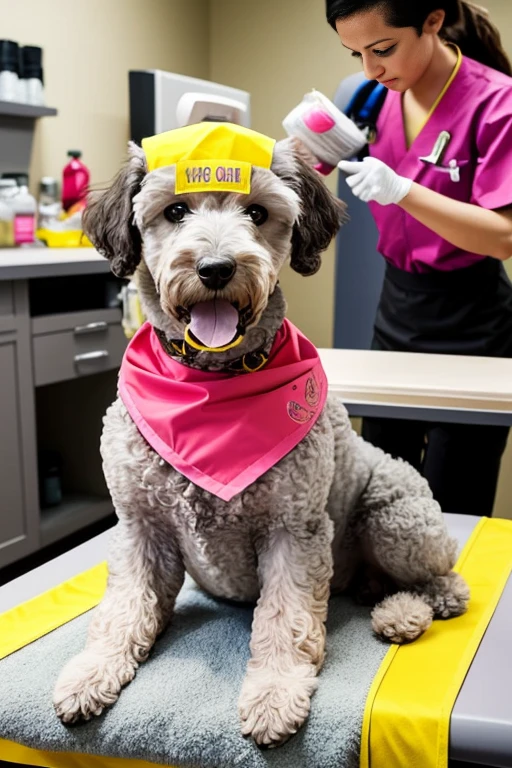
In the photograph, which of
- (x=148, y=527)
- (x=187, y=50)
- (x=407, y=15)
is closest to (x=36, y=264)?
(x=407, y=15)

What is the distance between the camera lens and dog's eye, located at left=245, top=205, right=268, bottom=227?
3.52 feet

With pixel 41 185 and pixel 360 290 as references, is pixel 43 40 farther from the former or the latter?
pixel 360 290

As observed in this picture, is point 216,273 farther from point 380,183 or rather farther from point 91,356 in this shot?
point 91,356

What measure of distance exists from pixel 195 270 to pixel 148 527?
1.30 feet

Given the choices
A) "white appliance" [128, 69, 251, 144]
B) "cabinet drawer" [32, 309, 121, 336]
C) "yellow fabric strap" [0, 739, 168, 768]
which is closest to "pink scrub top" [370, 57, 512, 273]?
"cabinet drawer" [32, 309, 121, 336]

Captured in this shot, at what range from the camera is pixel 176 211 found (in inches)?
41.8

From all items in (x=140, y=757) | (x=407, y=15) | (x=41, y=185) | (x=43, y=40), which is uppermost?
(x=43, y=40)

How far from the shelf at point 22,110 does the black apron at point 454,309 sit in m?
1.64

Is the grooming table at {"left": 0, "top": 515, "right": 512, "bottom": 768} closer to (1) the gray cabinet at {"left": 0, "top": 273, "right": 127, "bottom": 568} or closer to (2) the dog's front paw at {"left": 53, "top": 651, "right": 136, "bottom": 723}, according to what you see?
(2) the dog's front paw at {"left": 53, "top": 651, "right": 136, "bottom": 723}

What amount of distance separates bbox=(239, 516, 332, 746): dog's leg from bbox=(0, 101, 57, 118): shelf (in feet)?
7.84

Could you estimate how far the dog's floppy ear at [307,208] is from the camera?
3.67 ft

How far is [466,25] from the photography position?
1864mm

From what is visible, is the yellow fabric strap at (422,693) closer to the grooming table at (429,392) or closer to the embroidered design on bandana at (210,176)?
the grooming table at (429,392)

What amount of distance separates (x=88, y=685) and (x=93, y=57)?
3240 millimetres
